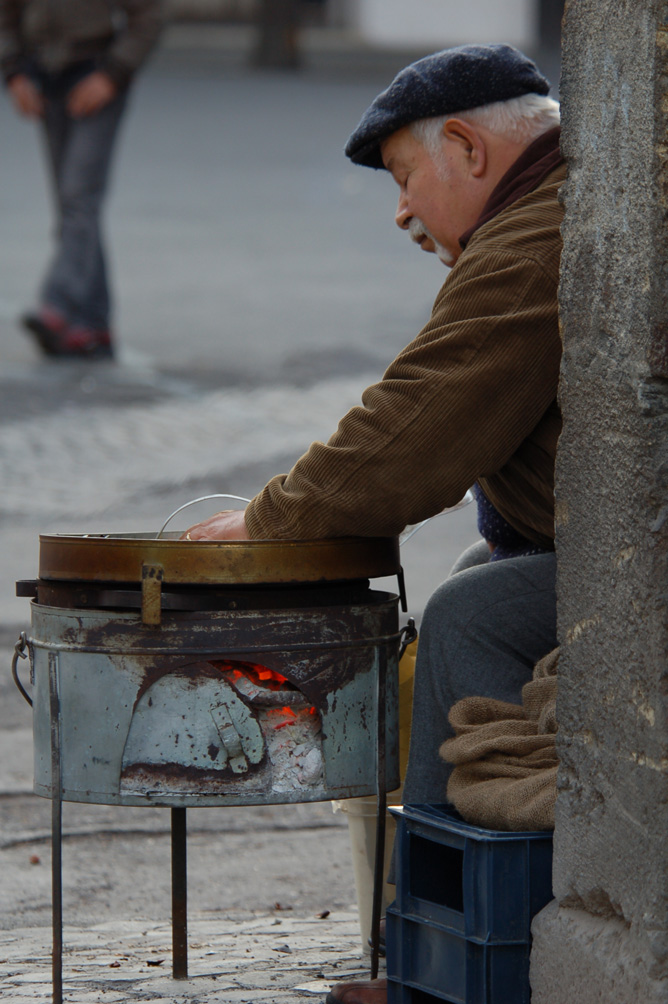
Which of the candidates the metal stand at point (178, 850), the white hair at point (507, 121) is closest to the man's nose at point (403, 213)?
the white hair at point (507, 121)

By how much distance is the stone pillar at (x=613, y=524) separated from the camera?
1.97 m

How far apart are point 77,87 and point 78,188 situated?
1.87 feet

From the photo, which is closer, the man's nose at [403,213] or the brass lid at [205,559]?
the brass lid at [205,559]

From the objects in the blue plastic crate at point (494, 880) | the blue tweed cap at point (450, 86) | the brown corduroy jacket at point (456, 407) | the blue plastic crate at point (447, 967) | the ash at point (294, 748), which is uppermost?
the blue tweed cap at point (450, 86)

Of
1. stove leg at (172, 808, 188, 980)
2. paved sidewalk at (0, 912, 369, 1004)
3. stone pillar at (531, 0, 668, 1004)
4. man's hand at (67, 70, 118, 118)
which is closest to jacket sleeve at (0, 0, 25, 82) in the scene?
man's hand at (67, 70, 118, 118)

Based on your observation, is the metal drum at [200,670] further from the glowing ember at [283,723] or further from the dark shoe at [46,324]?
the dark shoe at [46,324]

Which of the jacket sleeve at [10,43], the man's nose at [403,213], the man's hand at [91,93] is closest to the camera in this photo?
the man's nose at [403,213]

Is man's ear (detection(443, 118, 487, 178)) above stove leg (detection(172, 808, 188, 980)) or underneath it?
above

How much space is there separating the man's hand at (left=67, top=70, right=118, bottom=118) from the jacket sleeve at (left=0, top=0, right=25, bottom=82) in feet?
1.51

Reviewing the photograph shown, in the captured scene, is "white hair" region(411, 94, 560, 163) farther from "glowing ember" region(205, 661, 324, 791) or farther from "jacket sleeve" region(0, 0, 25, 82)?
"jacket sleeve" region(0, 0, 25, 82)

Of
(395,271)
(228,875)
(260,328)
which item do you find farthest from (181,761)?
(395,271)

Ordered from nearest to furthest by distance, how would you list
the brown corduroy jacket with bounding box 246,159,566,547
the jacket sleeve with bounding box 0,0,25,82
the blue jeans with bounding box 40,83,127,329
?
the brown corduroy jacket with bounding box 246,159,566,547
the blue jeans with bounding box 40,83,127,329
the jacket sleeve with bounding box 0,0,25,82

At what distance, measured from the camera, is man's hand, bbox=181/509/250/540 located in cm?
261

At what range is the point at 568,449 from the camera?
2.18 metres
